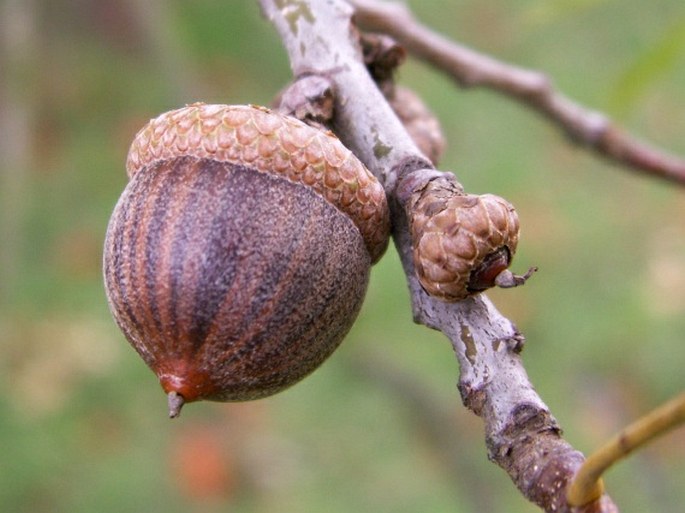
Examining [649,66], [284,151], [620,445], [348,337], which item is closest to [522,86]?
[649,66]

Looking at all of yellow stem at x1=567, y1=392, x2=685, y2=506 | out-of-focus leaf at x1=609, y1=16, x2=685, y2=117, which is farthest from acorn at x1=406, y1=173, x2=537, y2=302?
out-of-focus leaf at x1=609, y1=16, x2=685, y2=117

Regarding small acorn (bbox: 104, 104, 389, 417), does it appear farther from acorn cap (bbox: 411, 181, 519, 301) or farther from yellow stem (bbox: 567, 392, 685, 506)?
yellow stem (bbox: 567, 392, 685, 506)

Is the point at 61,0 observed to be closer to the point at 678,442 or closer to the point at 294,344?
the point at 678,442

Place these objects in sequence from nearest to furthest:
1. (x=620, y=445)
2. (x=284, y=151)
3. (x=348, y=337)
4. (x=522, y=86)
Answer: (x=620, y=445)
(x=284, y=151)
(x=522, y=86)
(x=348, y=337)

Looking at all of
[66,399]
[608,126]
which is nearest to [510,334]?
[608,126]

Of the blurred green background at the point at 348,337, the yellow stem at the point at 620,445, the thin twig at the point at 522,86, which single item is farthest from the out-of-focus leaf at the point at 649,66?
the blurred green background at the point at 348,337

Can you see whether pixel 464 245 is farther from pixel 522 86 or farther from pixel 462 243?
pixel 522 86
